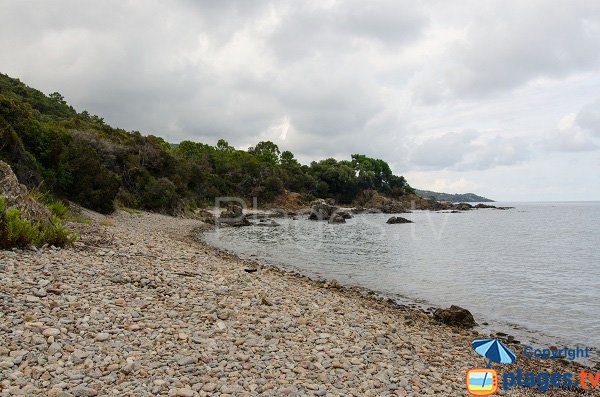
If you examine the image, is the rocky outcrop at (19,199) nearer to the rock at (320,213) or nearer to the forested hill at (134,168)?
the forested hill at (134,168)

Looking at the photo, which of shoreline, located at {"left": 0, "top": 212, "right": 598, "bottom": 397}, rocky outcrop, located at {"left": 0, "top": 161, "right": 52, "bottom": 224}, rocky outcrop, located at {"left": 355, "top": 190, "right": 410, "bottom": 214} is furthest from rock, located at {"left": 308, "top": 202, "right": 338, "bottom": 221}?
Answer: shoreline, located at {"left": 0, "top": 212, "right": 598, "bottom": 397}

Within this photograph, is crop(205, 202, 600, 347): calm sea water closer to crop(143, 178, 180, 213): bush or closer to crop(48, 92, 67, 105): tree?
crop(143, 178, 180, 213): bush

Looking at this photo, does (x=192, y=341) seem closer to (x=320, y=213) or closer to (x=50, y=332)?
(x=50, y=332)

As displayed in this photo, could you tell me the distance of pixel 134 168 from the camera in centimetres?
4559

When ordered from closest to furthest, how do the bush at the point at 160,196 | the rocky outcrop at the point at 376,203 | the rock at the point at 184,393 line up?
the rock at the point at 184,393
the bush at the point at 160,196
the rocky outcrop at the point at 376,203

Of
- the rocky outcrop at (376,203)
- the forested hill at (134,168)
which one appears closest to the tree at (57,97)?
the forested hill at (134,168)

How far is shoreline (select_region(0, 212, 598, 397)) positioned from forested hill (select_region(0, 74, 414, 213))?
49.1 feet

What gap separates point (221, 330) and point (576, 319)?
12.6m

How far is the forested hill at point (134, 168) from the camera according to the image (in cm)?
2539

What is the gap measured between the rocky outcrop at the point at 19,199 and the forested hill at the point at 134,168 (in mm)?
8295

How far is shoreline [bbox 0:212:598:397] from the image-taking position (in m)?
5.54

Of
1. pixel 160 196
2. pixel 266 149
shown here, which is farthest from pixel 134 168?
pixel 266 149

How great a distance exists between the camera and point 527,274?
21.7m

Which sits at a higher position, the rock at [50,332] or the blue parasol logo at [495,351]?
the rock at [50,332]
